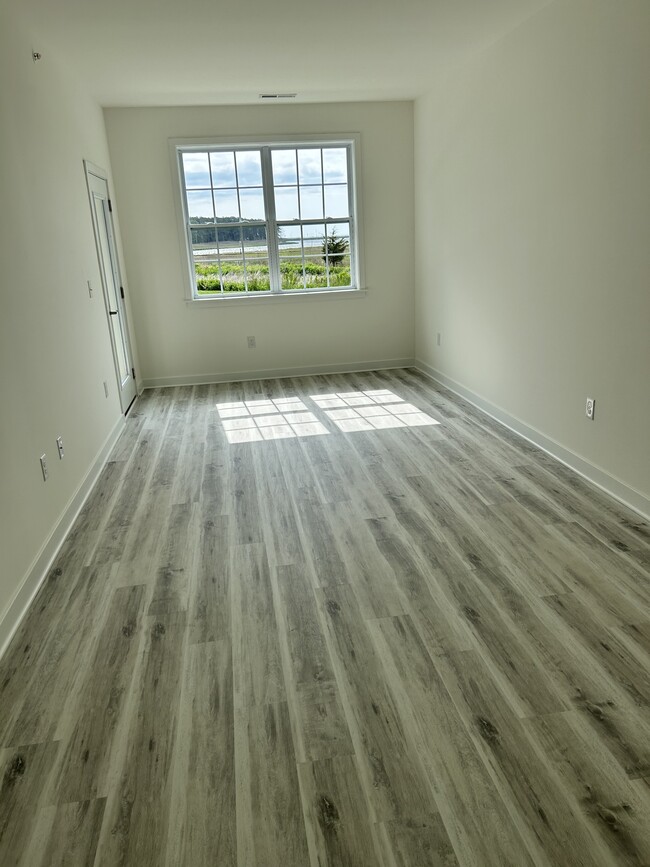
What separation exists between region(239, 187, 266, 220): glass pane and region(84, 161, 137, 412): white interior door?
50.7 inches

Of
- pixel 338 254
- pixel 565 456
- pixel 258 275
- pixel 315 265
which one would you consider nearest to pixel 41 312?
pixel 565 456


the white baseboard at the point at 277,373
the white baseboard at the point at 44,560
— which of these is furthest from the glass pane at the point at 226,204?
the white baseboard at the point at 44,560

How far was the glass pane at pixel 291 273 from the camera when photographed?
253 inches

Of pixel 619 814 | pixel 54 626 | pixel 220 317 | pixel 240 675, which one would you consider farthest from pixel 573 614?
pixel 220 317

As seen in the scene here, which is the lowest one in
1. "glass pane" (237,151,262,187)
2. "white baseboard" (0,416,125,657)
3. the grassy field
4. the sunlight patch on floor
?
the sunlight patch on floor

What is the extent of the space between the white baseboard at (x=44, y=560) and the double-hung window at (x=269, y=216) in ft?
9.18

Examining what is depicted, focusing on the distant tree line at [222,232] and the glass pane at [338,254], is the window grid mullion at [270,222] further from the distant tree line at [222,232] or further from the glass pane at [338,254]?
the glass pane at [338,254]

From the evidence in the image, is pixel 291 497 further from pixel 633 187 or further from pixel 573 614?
pixel 633 187

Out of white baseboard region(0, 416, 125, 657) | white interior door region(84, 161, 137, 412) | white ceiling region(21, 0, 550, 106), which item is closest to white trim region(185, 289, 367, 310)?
white interior door region(84, 161, 137, 412)

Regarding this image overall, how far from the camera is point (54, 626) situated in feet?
8.09

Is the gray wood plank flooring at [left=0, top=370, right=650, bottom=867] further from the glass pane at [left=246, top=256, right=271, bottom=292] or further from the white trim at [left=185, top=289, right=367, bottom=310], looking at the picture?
the glass pane at [left=246, top=256, right=271, bottom=292]

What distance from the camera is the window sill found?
6.29m

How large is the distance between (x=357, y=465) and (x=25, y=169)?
8.25 ft

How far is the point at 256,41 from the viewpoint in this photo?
13.0 feet
